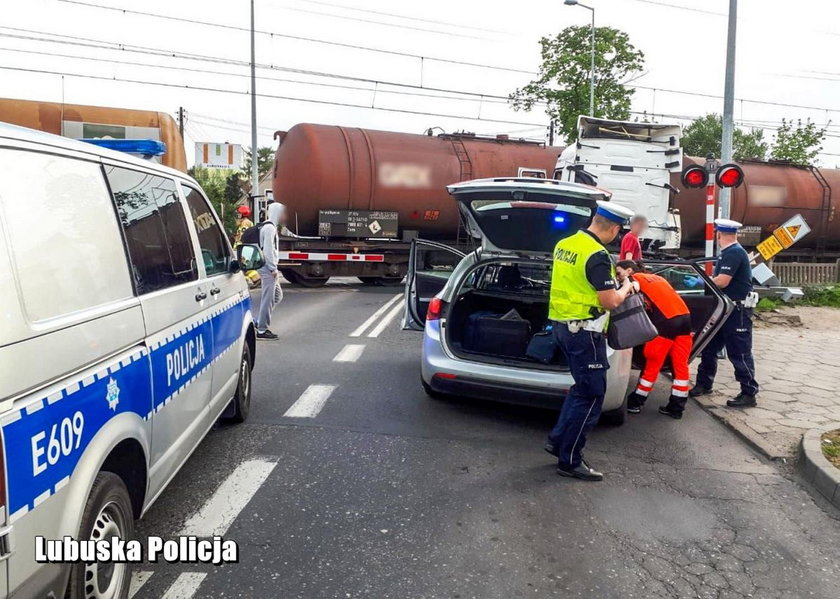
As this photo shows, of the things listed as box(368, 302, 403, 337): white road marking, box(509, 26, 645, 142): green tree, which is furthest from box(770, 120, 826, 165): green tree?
box(368, 302, 403, 337): white road marking

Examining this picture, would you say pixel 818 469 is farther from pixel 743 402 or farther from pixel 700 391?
pixel 700 391

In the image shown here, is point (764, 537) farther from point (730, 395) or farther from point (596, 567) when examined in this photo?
point (730, 395)

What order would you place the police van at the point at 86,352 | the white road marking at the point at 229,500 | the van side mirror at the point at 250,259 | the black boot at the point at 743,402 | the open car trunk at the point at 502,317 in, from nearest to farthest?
the police van at the point at 86,352, the white road marking at the point at 229,500, the van side mirror at the point at 250,259, the open car trunk at the point at 502,317, the black boot at the point at 743,402

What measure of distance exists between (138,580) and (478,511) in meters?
1.74

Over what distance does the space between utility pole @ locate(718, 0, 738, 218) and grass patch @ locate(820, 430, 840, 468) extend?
643 cm

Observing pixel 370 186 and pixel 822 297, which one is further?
pixel 370 186

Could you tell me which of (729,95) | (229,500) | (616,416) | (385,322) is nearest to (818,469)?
(616,416)

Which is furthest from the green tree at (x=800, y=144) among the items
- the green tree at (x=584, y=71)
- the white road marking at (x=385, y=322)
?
the white road marking at (x=385, y=322)

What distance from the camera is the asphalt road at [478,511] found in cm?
299

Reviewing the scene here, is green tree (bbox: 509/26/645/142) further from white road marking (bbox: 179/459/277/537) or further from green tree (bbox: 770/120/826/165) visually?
white road marking (bbox: 179/459/277/537)

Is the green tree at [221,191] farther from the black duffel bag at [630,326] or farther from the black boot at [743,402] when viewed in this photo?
the black duffel bag at [630,326]

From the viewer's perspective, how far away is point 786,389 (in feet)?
22.2

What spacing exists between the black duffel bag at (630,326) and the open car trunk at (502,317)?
853 mm

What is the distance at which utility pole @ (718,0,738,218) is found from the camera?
427 inches
